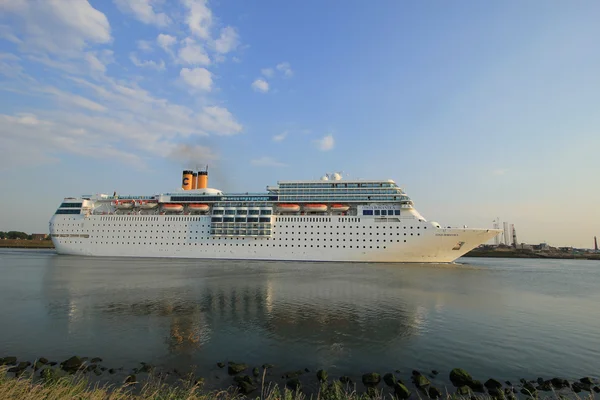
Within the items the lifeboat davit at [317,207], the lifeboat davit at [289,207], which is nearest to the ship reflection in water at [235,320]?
the lifeboat davit at [317,207]

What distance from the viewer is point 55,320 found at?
41.4ft

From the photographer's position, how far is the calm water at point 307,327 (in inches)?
357

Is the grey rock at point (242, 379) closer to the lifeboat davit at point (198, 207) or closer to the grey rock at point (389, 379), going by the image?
the grey rock at point (389, 379)

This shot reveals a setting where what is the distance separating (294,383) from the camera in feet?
24.9

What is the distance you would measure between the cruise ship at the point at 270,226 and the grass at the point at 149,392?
104 ft

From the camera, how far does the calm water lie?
29.8ft

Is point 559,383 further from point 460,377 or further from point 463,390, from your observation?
point 463,390

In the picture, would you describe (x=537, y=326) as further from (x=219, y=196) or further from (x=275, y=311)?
(x=219, y=196)

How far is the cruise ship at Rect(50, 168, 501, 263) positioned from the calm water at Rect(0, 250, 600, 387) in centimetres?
1697

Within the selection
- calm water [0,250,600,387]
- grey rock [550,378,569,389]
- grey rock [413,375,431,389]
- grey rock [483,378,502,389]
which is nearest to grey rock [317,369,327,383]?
calm water [0,250,600,387]

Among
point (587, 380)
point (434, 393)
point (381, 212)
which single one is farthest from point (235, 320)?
point (381, 212)

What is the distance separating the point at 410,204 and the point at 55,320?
1450 inches

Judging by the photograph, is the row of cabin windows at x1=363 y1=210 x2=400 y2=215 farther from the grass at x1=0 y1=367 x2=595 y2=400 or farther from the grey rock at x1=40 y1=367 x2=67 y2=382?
the grey rock at x1=40 y1=367 x2=67 y2=382

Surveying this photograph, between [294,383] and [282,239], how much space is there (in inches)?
1332
